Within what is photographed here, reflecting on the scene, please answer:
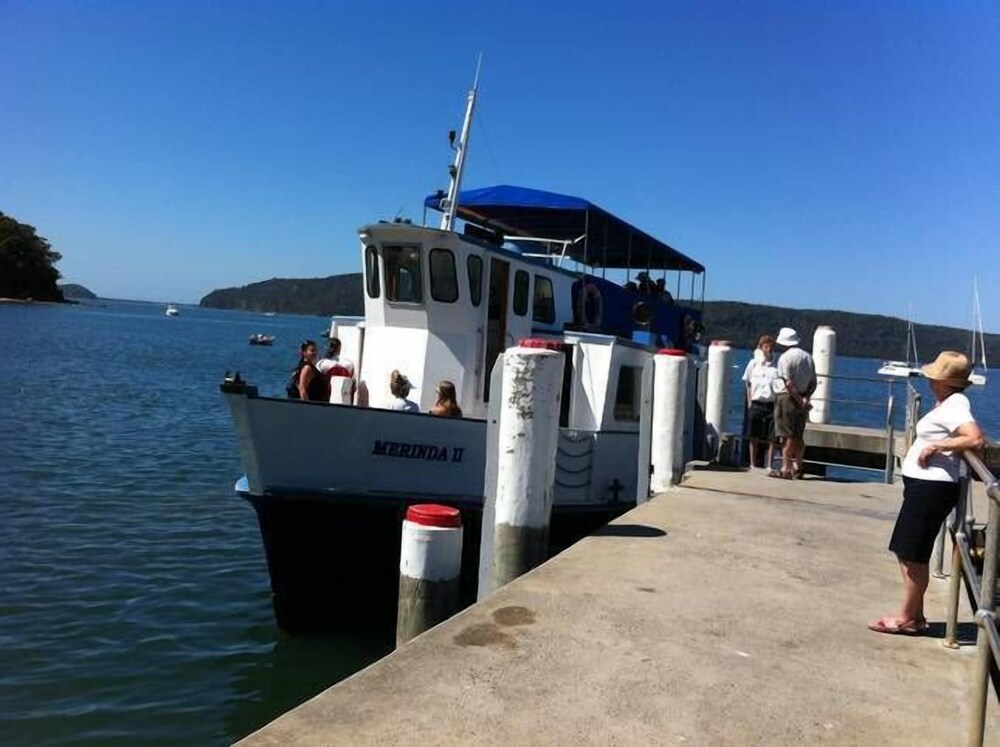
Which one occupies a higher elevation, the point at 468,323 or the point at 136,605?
the point at 468,323

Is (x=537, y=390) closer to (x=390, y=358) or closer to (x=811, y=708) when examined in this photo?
(x=811, y=708)

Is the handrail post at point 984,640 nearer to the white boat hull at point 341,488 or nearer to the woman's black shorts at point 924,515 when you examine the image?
the woman's black shorts at point 924,515

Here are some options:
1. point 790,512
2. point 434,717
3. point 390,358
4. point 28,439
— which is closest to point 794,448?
point 790,512

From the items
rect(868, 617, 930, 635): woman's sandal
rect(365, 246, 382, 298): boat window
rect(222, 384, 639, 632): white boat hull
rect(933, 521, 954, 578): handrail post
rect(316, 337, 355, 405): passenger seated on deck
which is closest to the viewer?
rect(868, 617, 930, 635): woman's sandal

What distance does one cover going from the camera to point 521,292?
34.8 feet

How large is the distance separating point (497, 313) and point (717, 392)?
3298 millimetres

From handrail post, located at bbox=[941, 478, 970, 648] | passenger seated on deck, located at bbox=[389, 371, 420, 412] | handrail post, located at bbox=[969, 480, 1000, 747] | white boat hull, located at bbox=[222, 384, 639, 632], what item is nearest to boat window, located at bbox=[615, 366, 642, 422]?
white boat hull, located at bbox=[222, 384, 639, 632]

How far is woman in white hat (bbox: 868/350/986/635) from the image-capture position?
443 cm

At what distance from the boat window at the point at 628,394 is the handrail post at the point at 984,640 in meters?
6.99

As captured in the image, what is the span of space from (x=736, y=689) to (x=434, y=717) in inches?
57.5

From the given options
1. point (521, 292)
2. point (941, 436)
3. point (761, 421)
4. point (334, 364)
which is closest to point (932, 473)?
point (941, 436)

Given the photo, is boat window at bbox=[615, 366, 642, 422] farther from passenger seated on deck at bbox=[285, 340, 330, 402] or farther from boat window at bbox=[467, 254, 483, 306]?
passenger seated on deck at bbox=[285, 340, 330, 402]

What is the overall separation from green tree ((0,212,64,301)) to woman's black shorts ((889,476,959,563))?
137542mm

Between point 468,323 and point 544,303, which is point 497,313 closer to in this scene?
point 468,323
